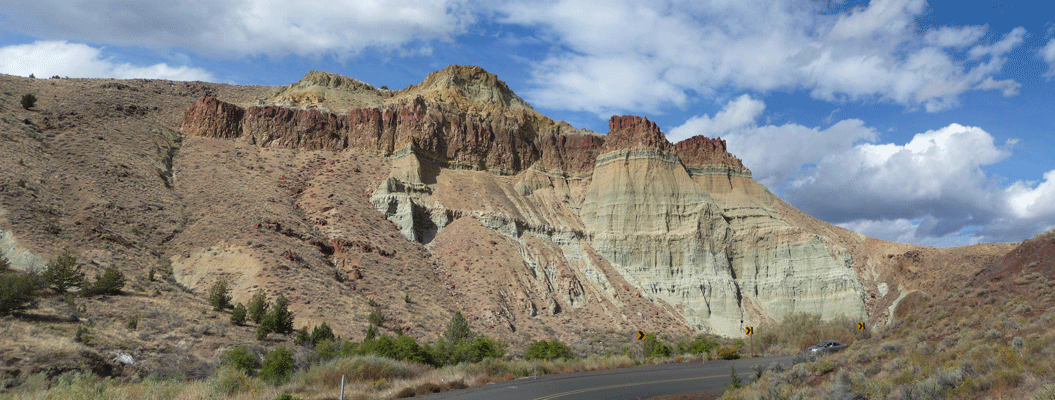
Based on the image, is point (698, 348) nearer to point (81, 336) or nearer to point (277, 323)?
point (277, 323)

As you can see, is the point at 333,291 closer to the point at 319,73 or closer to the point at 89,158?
the point at 89,158

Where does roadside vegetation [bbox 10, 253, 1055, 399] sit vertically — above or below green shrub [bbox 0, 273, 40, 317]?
below

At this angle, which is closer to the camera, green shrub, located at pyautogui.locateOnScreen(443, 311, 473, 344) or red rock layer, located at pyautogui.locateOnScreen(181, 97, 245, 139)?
green shrub, located at pyautogui.locateOnScreen(443, 311, 473, 344)

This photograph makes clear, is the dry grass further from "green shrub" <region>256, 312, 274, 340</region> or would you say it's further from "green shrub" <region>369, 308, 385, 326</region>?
"green shrub" <region>369, 308, 385, 326</region>

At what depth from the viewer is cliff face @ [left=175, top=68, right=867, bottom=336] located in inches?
2458

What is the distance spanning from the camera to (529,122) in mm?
84000

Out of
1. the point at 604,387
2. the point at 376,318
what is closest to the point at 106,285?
the point at 376,318

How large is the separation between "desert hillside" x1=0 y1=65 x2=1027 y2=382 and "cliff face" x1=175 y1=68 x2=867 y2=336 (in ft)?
0.82

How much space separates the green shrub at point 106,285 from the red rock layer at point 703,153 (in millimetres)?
66719

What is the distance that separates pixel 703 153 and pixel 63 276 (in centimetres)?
7280

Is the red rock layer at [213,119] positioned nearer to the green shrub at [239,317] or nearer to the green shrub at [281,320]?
the green shrub at [239,317]

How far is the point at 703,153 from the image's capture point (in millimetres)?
83938

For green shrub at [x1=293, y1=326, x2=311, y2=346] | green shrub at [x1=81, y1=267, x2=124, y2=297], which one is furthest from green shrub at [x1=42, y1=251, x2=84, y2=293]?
green shrub at [x1=293, y1=326, x2=311, y2=346]

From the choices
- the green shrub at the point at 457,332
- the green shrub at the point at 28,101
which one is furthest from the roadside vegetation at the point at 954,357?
the green shrub at the point at 28,101
